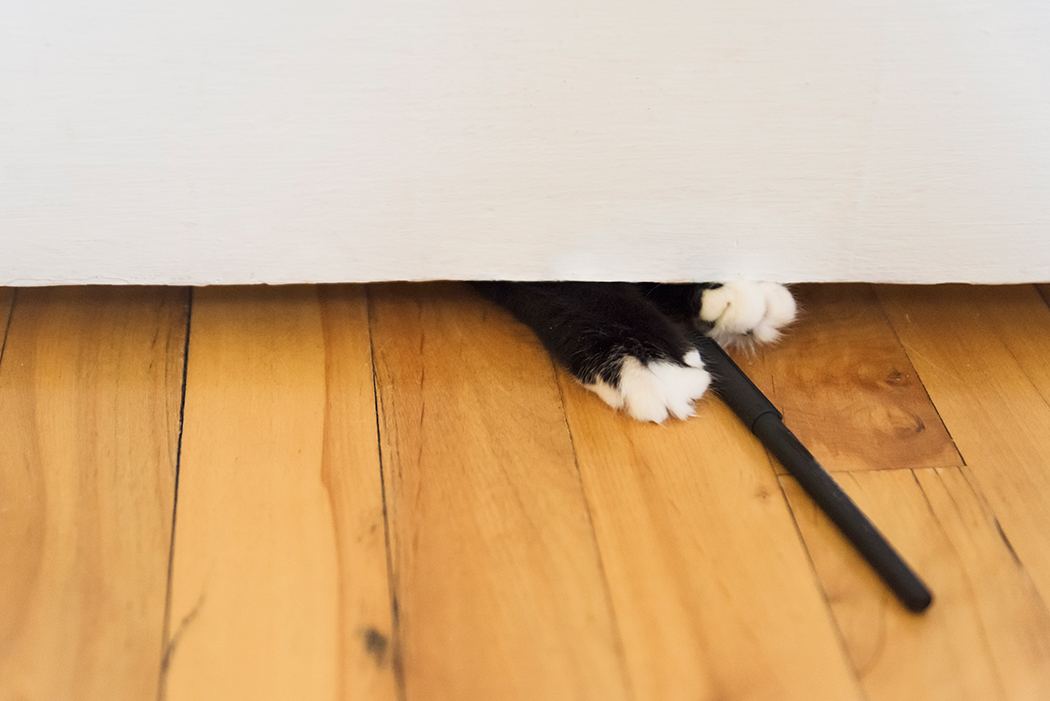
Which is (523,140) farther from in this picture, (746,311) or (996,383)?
(996,383)

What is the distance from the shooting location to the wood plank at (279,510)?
0.74 metres

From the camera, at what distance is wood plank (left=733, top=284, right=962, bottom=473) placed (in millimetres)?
952

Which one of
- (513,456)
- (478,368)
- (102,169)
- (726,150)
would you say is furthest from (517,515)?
(102,169)

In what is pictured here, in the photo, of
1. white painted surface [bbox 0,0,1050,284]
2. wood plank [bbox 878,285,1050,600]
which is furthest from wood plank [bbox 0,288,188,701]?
wood plank [bbox 878,285,1050,600]

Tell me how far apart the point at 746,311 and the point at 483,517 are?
15.9 inches

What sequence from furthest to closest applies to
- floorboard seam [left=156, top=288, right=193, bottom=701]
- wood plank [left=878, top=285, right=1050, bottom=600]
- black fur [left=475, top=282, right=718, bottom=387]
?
black fur [left=475, top=282, right=718, bottom=387] < wood plank [left=878, top=285, right=1050, bottom=600] < floorboard seam [left=156, top=288, right=193, bottom=701]

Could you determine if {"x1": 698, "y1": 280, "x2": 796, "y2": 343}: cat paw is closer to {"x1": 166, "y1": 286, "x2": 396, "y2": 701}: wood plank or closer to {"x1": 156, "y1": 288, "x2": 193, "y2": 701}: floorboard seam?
{"x1": 166, "y1": 286, "x2": 396, "y2": 701}: wood plank

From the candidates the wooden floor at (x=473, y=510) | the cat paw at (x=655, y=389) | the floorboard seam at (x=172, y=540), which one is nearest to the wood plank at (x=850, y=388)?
the wooden floor at (x=473, y=510)

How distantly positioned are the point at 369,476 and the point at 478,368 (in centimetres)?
21

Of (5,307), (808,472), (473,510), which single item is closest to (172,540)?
(473,510)

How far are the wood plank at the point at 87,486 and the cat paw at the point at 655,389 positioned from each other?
49 cm

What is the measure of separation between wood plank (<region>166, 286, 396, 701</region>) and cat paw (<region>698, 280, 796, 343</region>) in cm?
42

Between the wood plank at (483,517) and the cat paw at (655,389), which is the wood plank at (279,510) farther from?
the cat paw at (655,389)

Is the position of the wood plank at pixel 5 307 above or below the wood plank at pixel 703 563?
above
